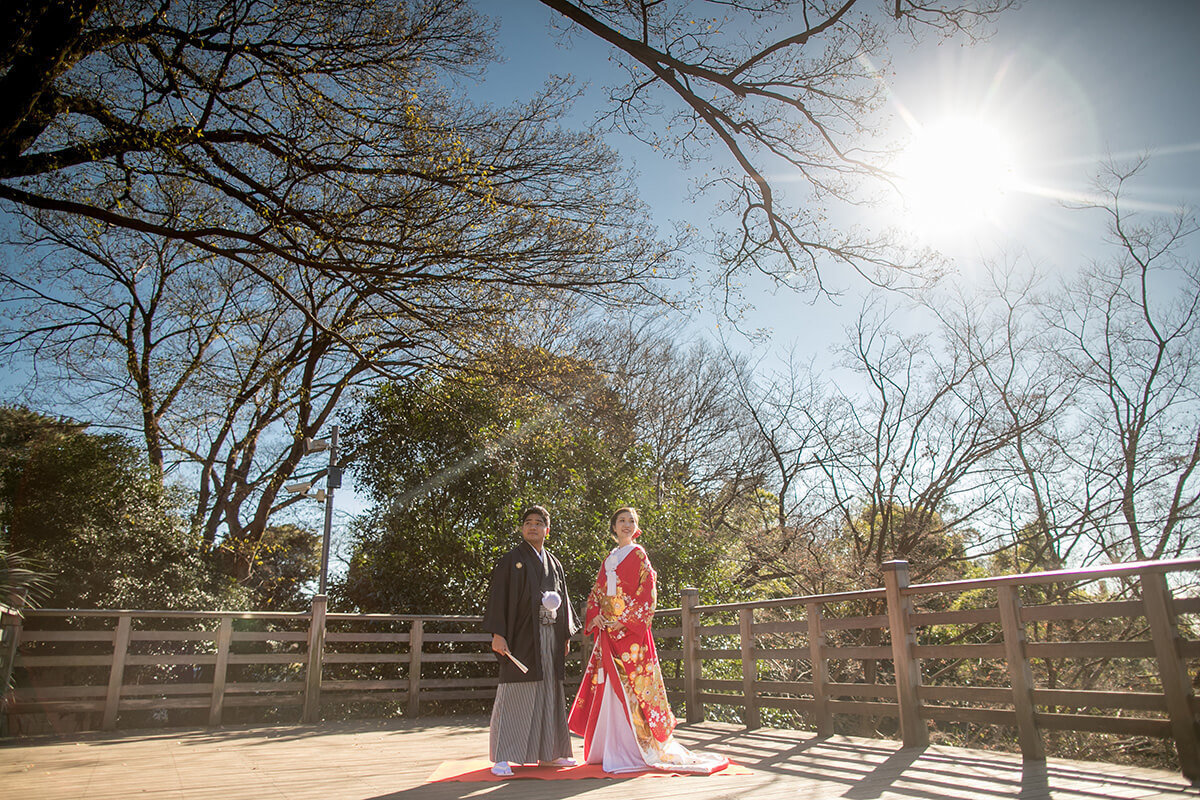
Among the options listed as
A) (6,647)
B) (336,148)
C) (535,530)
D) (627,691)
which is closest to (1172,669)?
(627,691)

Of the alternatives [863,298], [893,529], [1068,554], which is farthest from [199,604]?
[1068,554]

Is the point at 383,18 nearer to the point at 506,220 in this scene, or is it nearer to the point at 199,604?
the point at 506,220

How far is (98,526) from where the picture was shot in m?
8.98

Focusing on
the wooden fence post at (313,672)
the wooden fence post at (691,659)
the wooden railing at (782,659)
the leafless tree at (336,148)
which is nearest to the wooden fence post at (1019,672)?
the wooden railing at (782,659)

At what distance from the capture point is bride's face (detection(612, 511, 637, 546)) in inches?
189

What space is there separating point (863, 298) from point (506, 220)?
849 centimetres

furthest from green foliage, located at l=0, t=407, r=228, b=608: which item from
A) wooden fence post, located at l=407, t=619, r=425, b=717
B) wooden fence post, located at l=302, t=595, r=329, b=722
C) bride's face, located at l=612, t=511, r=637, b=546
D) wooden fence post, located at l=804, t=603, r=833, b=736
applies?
wooden fence post, located at l=804, t=603, r=833, b=736

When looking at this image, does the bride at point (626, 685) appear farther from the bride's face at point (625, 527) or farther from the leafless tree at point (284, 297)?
the leafless tree at point (284, 297)

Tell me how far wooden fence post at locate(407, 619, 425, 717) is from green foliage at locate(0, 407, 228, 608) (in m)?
3.89

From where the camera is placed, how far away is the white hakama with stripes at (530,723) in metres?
4.20

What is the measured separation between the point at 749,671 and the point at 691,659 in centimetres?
87

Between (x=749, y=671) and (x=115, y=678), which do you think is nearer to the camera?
(x=749, y=671)

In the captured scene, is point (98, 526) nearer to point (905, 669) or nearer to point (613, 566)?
point (613, 566)

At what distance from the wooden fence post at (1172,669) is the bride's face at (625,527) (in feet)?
8.87
